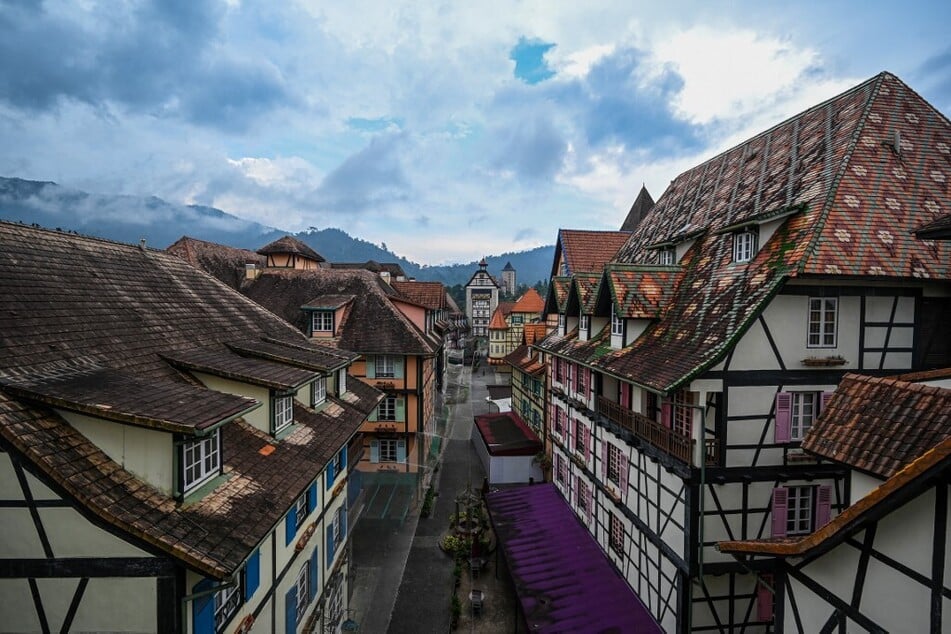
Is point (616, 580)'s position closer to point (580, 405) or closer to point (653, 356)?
point (580, 405)

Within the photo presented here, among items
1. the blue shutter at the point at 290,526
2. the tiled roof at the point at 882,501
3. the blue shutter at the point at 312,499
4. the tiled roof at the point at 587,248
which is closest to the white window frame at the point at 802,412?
the tiled roof at the point at 882,501

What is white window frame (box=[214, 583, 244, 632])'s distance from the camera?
28.1ft

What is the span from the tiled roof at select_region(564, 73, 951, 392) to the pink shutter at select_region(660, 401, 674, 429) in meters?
1.37

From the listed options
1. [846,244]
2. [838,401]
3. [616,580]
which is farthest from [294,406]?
[846,244]

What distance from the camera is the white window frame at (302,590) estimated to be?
12.4 meters

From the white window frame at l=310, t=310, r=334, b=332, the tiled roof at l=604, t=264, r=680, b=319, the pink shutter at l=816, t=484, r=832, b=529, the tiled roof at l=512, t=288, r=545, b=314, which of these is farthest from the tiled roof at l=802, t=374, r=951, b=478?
the tiled roof at l=512, t=288, r=545, b=314

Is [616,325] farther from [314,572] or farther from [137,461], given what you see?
[137,461]

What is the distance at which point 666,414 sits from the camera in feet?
44.6

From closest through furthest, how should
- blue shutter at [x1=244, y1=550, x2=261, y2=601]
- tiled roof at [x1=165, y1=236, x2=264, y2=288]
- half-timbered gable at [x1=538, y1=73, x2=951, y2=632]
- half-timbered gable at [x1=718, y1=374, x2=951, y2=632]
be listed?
half-timbered gable at [x1=718, y1=374, x2=951, y2=632] < blue shutter at [x1=244, y1=550, x2=261, y2=601] < half-timbered gable at [x1=538, y1=73, x2=951, y2=632] < tiled roof at [x1=165, y1=236, x2=264, y2=288]

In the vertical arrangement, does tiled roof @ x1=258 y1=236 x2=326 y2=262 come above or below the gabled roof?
below

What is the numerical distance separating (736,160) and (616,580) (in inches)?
636

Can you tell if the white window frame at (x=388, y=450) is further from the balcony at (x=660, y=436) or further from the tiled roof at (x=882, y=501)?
the tiled roof at (x=882, y=501)

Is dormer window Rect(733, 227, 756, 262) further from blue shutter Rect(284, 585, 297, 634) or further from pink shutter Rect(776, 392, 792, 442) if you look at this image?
blue shutter Rect(284, 585, 297, 634)

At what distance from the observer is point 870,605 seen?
19.1ft
